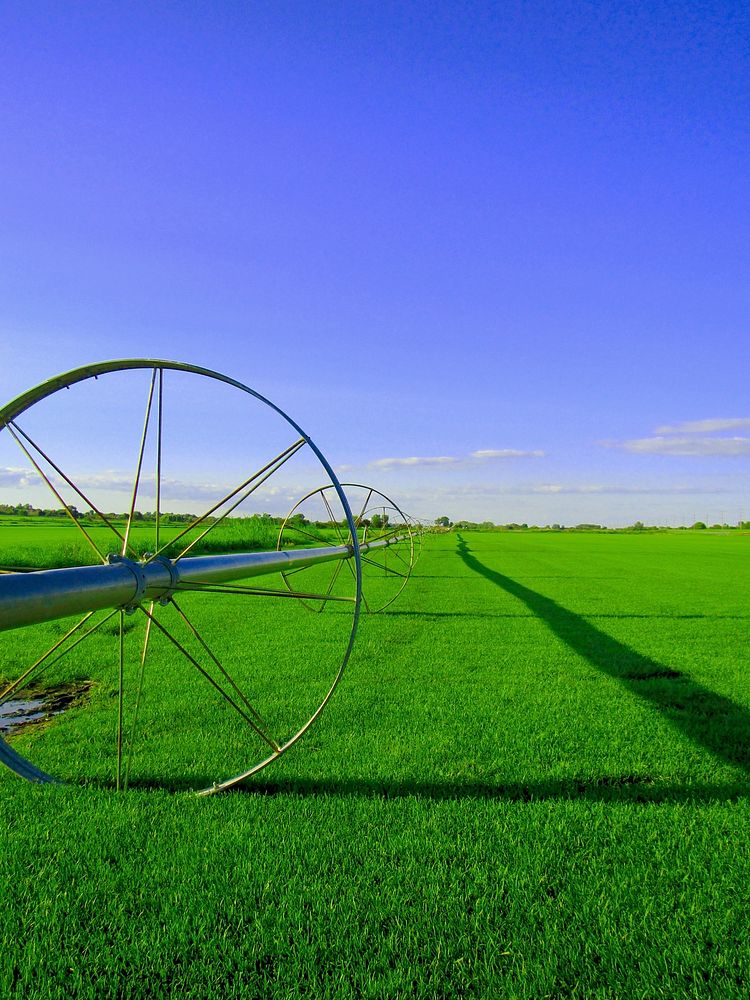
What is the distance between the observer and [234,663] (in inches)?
297

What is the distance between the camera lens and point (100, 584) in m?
2.68

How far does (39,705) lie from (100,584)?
14.5 feet

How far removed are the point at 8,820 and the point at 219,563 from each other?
187 centimetres

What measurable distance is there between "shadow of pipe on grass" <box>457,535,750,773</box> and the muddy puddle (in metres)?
5.93

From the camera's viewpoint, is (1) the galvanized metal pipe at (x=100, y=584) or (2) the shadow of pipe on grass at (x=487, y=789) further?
(2) the shadow of pipe on grass at (x=487, y=789)

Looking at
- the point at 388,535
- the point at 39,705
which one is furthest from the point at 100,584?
the point at 388,535

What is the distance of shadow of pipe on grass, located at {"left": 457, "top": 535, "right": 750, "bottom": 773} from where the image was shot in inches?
202

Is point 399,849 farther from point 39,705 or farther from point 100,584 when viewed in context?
point 39,705

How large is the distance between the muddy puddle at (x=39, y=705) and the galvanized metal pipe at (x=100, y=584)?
312cm

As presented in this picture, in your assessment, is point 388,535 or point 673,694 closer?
point 673,694

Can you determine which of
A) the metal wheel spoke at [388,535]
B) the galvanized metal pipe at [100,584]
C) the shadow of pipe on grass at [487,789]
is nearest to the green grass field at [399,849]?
the shadow of pipe on grass at [487,789]

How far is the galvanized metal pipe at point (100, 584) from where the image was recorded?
2.23 m

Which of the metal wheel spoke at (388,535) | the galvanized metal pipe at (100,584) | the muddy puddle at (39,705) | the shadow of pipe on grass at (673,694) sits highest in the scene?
the metal wheel spoke at (388,535)

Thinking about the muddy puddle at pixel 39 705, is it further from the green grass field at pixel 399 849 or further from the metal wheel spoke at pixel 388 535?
the metal wheel spoke at pixel 388 535
